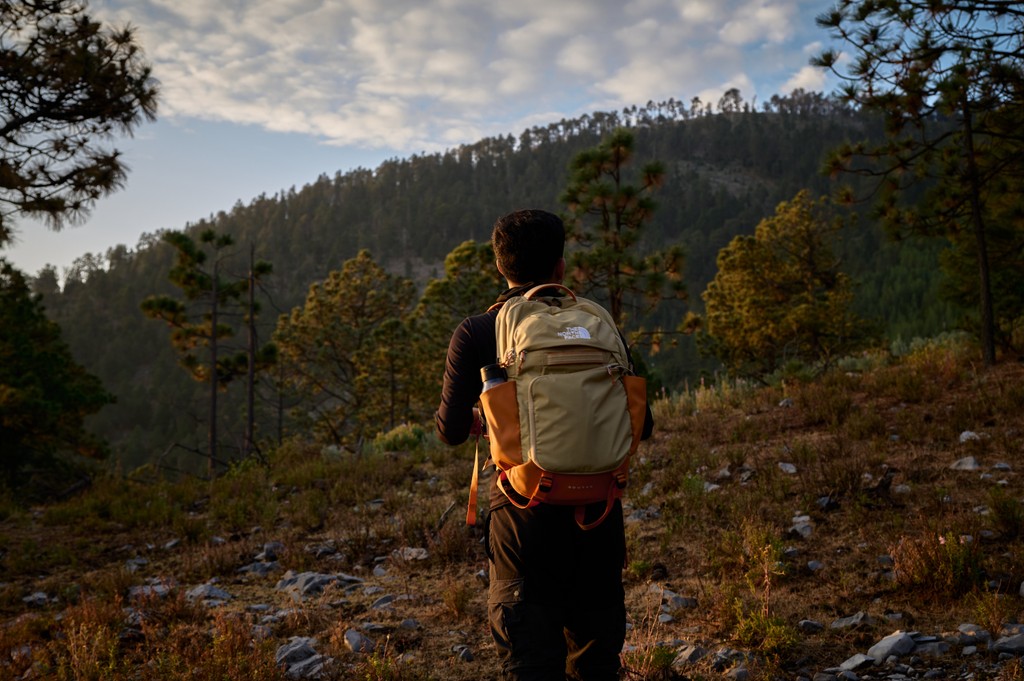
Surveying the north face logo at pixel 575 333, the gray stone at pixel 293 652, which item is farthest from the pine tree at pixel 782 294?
the north face logo at pixel 575 333

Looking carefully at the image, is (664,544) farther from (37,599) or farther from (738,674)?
(37,599)

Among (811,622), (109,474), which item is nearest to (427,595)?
(811,622)

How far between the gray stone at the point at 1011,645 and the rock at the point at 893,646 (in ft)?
1.32

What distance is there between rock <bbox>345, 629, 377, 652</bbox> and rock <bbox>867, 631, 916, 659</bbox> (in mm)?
3053

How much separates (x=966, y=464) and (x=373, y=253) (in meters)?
A: 157

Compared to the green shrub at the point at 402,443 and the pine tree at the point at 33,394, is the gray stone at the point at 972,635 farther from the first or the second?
the pine tree at the point at 33,394

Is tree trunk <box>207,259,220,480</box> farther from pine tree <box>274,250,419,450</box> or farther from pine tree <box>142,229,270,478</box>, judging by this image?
pine tree <box>274,250,419,450</box>

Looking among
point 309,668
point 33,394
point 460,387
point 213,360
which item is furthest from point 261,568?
point 213,360

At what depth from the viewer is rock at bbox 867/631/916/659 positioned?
372cm

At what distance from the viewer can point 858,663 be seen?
3.68m

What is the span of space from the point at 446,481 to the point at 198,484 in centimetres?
430

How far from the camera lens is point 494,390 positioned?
2377 mm

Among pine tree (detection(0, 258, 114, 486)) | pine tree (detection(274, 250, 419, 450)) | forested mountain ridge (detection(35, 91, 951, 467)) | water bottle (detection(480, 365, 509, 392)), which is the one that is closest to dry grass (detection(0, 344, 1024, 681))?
water bottle (detection(480, 365, 509, 392))

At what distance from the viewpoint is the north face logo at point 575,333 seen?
2.43 metres
